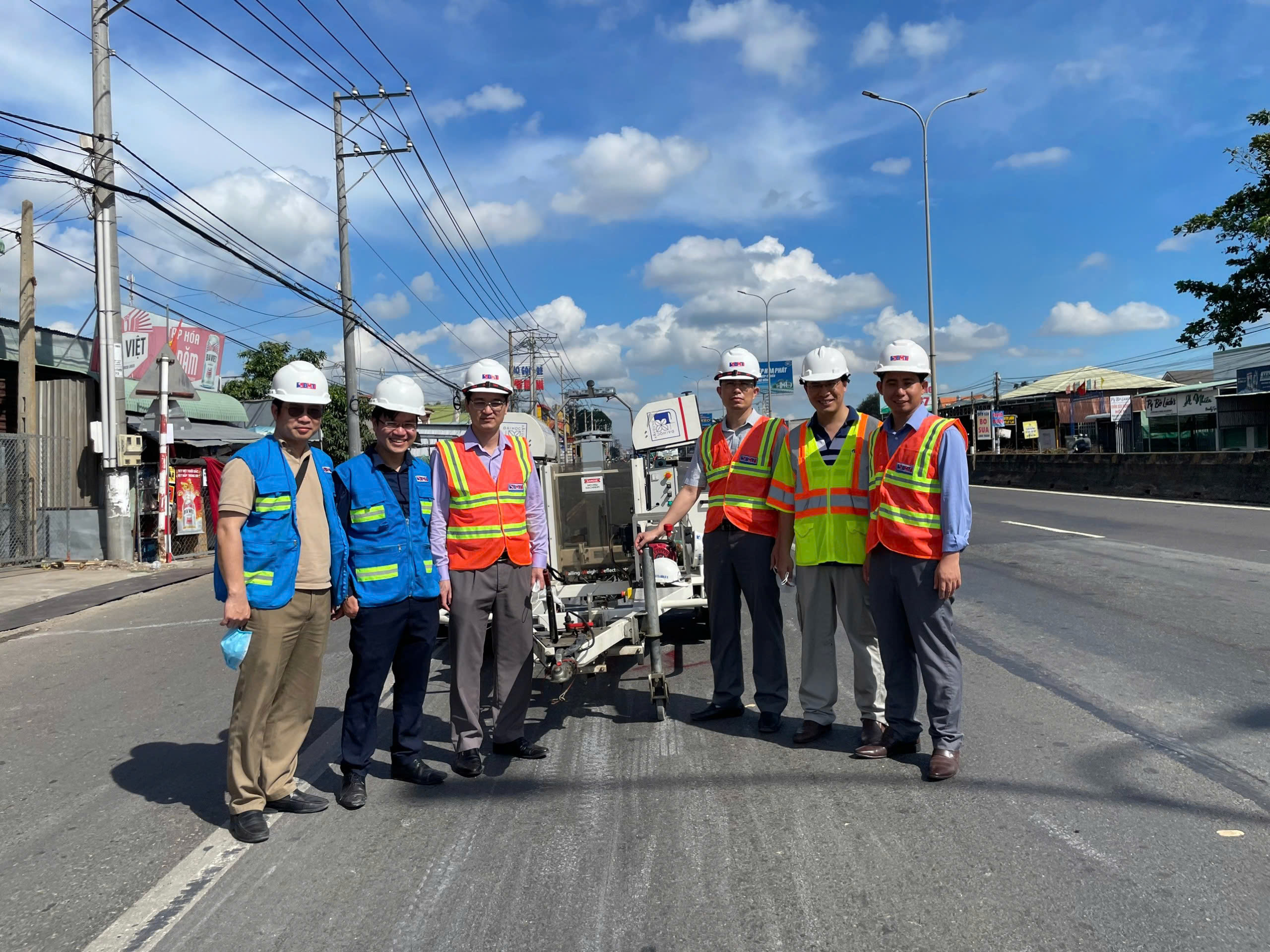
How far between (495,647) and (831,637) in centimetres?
182

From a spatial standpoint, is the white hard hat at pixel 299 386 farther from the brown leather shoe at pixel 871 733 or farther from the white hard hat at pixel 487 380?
the brown leather shoe at pixel 871 733

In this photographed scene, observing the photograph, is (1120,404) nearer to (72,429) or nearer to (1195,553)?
(1195,553)

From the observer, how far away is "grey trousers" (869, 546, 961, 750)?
182 inches

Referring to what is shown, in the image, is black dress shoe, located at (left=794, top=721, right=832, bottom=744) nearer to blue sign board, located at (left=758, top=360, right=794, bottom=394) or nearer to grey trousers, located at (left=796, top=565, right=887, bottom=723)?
grey trousers, located at (left=796, top=565, right=887, bottom=723)

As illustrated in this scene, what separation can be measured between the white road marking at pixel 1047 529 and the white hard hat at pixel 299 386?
14169mm

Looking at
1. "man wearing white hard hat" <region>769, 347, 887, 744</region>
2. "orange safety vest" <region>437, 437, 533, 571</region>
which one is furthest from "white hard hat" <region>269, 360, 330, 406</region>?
"man wearing white hard hat" <region>769, 347, 887, 744</region>

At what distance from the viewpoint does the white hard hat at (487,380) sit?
5012 mm

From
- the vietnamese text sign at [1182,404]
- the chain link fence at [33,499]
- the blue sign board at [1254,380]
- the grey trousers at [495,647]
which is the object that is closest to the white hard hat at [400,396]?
the grey trousers at [495,647]

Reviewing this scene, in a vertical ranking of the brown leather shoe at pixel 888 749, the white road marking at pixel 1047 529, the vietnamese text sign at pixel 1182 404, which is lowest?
the brown leather shoe at pixel 888 749

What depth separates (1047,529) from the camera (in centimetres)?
1725

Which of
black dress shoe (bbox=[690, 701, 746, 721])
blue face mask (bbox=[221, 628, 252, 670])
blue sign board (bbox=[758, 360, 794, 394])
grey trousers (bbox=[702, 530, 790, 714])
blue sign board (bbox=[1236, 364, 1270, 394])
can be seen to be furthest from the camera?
blue sign board (bbox=[758, 360, 794, 394])

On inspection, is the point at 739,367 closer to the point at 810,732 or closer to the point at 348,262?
the point at 810,732

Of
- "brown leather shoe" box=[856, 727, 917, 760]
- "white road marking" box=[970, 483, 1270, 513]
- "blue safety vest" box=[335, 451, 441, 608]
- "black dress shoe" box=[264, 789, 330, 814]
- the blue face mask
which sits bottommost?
"black dress shoe" box=[264, 789, 330, 814]

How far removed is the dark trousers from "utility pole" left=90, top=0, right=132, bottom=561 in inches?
518
